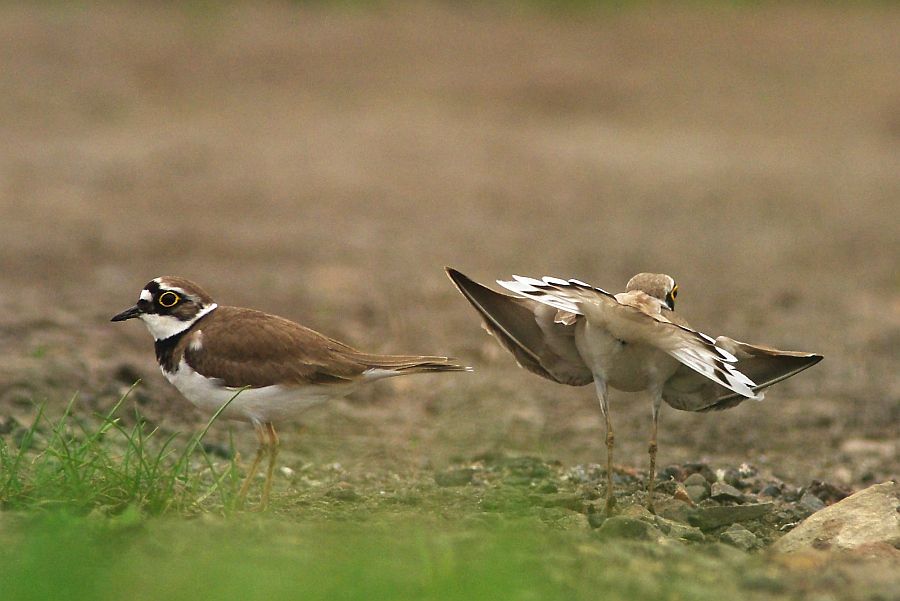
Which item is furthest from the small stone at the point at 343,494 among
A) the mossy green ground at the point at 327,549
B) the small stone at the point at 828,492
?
the small stone at the point at 828,492

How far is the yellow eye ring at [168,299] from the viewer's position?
6176mm

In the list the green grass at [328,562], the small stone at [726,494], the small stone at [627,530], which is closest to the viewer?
the green grass at [328,562]

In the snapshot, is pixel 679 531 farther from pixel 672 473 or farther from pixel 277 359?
pixel 277 359

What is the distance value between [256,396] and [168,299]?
0.64 meters

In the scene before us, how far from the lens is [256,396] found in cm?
589

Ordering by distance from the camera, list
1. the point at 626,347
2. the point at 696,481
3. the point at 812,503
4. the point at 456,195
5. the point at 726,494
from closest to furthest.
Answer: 1. the point at 626,347
2. the point at 726,494
3. the point at 812,503
4. the point at 696,481
5. the point at 456,195

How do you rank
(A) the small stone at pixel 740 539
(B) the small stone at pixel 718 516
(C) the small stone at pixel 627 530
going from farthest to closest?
1. (B) the small stone at pixel 718 516
2. (A) the small stone at pixel 740 539
3. (C) the small stone at pixel 627 530

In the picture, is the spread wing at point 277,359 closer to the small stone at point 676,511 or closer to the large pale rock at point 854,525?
the small stone at point 676,511

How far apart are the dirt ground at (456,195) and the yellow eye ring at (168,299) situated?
5.05 ft

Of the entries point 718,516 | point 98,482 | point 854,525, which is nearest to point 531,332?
point 718,516

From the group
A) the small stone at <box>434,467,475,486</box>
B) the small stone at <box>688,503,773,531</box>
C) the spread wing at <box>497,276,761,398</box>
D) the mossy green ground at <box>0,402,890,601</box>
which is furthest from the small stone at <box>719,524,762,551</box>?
the small stone at <box>434,467,475,486</box>

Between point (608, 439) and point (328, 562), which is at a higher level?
point (608, 439)

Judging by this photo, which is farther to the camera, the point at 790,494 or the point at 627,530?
the point at 790,494

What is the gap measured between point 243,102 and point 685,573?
14238 mm
